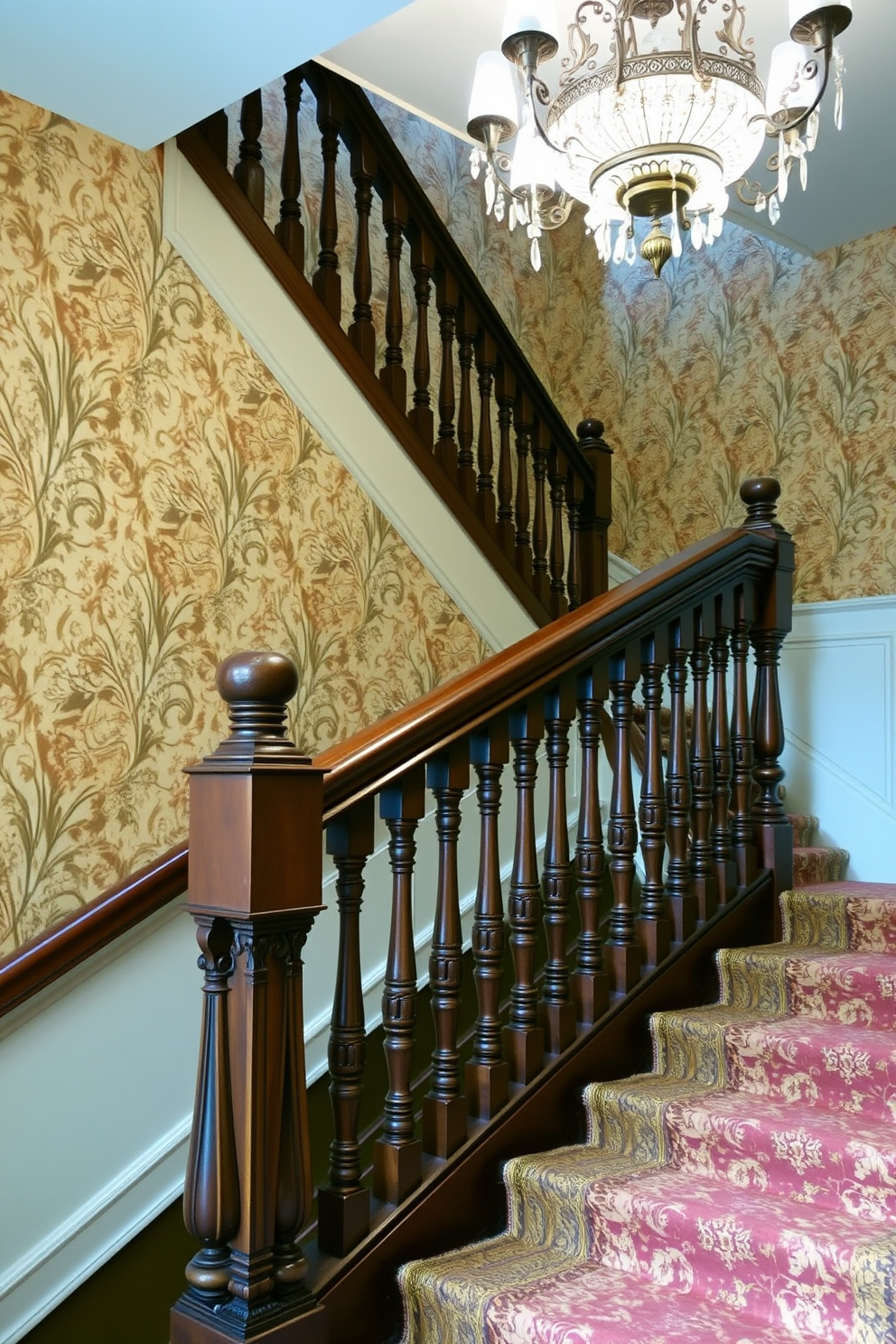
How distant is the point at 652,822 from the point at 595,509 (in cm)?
172

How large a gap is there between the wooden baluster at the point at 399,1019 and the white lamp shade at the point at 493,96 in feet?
5.38

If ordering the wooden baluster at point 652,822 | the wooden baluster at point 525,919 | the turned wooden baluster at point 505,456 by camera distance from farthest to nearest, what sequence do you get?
the turned wooden baluster at point 505,456 → the wooden baluster at point 652,822 → the wooden baluster at point 525,919

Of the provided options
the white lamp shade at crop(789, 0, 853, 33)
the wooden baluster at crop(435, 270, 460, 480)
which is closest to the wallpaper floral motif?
the wooden baluster at crop(435, 270, 460, 480)

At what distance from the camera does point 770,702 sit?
8.13 feet

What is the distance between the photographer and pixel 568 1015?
1.95 m

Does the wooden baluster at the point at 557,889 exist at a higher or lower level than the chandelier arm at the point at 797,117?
lower

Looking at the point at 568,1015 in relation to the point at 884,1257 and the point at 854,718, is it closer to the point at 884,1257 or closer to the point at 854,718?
the point at 884,1257

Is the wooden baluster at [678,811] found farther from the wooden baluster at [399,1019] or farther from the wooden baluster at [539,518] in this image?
the wooden baluster at [539,518]

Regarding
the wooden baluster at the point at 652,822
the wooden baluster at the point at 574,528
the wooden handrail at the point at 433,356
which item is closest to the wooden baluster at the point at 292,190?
the wooden handrail at the point at 433,356

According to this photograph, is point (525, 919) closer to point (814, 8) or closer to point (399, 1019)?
point (399, 1019)

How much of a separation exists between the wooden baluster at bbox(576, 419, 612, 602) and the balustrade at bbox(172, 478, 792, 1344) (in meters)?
1.07

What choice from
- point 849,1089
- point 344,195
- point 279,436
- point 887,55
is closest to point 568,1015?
point 849,1089

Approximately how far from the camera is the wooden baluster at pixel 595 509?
3598mm

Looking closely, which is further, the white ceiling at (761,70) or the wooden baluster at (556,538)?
the wooden baluster at (556,538)
